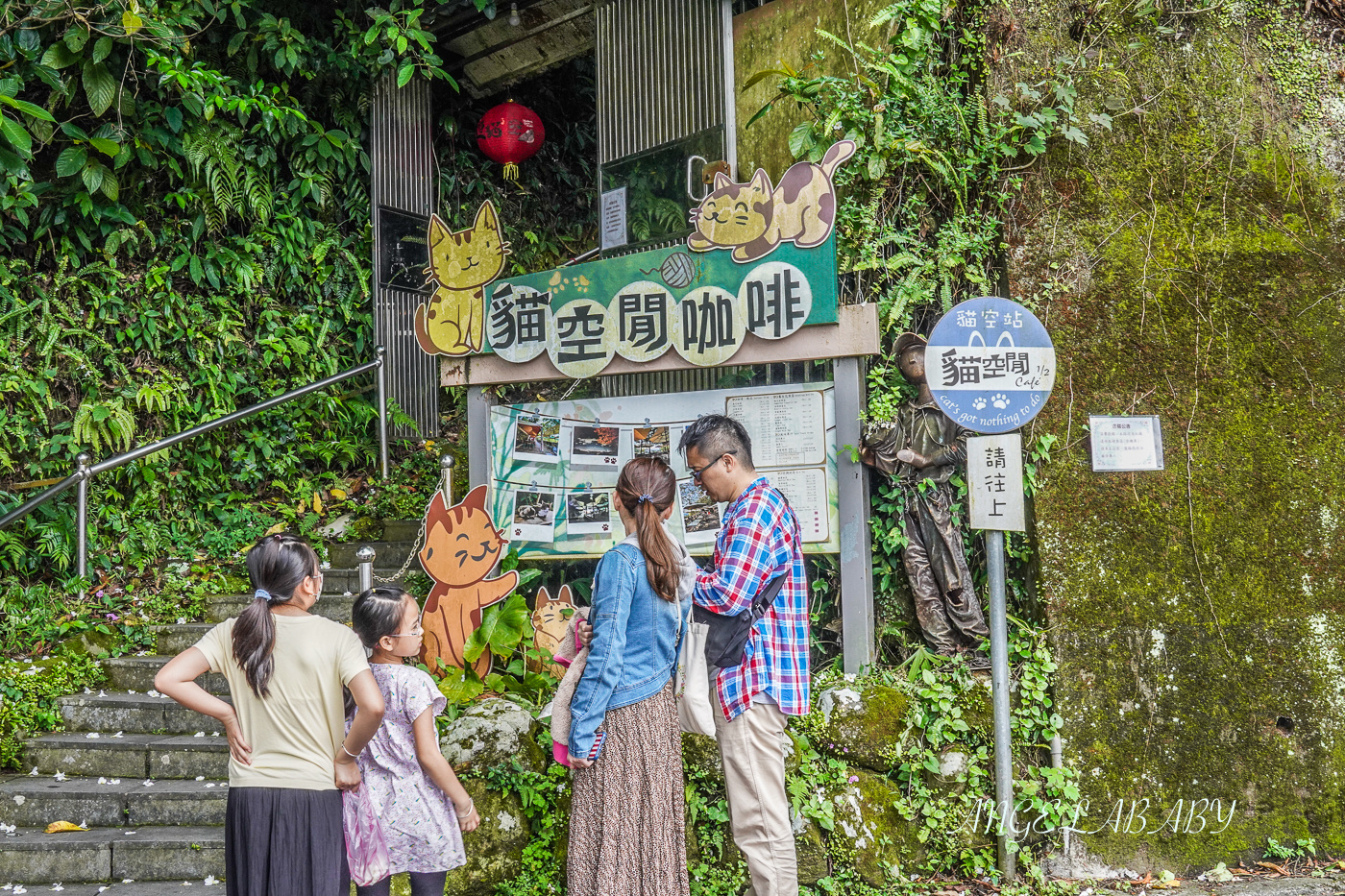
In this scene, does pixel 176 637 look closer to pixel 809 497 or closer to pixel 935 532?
pixel 809 497

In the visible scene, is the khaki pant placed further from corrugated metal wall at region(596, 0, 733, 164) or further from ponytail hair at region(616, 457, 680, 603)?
corrugated metal wall at region(596, 0, 733, 164)

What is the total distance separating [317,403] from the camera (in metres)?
8.13

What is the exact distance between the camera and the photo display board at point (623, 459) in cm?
481

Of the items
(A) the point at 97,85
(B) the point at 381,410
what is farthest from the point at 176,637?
(A) the point at 97,85

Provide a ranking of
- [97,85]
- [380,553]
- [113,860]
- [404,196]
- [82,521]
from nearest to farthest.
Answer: [113,860]
[82,521]
[97,85]
[380,553]
[404,196]

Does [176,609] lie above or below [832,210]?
below

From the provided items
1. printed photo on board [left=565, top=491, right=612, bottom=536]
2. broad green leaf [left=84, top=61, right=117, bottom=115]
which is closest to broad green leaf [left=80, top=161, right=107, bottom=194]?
broad green leaf [left=84, top=61, right=117, bottom=115]

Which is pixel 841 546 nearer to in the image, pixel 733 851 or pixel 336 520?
pixel 733 851

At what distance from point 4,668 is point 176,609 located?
103 centimetres

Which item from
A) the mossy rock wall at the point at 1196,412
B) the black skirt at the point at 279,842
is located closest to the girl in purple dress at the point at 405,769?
the black skirt at the point at 279,842

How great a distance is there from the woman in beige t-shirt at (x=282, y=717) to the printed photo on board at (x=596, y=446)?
253 centimetres

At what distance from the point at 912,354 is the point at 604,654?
2702 millimetres

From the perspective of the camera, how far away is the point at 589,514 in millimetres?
5328

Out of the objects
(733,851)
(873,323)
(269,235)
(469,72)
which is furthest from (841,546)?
(469,72)
